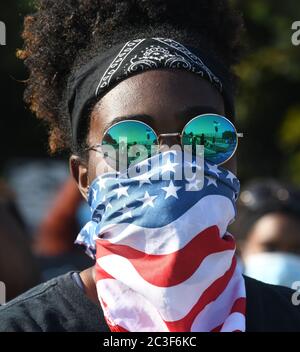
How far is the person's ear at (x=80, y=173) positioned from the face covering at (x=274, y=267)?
2249mm

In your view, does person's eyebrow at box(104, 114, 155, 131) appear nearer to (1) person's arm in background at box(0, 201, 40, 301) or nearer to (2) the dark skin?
(2) the dark skin

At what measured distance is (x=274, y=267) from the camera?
19.1ft

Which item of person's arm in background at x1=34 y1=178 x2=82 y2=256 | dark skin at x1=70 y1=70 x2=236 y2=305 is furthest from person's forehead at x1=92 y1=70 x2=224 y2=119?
person's arm in background at x1=34 y1=178 x2=82 y2=256

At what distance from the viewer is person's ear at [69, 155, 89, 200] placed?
3354 mm

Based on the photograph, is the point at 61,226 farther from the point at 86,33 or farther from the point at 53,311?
the point at 53,311

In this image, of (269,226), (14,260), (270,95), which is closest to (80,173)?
(14,260)

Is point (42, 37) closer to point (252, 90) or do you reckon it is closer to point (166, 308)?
point (166, 308)

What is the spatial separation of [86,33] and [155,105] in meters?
0.52

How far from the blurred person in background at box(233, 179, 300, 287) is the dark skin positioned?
2.74 meters

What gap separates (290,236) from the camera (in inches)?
247

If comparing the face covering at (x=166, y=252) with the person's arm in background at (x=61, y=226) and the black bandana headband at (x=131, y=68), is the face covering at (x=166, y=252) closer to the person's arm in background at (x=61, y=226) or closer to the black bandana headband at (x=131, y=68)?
the black bandana headband at (x=131, y=68)

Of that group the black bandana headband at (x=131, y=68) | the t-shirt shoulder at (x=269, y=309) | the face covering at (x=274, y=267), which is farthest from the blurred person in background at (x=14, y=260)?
the t-shirt shoulder at (x=269, y=309)

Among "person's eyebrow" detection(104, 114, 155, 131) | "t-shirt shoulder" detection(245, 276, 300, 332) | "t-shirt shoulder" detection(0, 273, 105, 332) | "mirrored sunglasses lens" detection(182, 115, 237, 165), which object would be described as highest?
"person's eyebrow" detection(104, 114, 155, 131)
